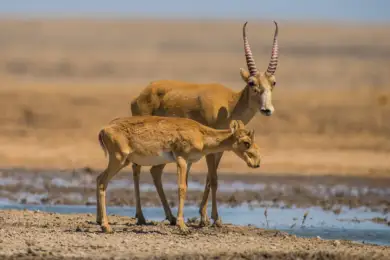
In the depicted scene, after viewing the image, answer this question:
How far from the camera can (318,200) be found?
2283 cm

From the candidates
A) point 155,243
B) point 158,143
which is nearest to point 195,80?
point 158,143

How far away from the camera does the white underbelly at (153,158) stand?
629 inches

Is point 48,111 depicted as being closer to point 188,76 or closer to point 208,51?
point 188,76

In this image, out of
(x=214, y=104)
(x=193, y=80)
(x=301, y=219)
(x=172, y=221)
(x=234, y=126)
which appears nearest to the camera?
(x=234, y=126)

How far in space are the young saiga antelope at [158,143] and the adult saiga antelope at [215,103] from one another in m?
1.16

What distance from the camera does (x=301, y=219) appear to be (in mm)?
19547

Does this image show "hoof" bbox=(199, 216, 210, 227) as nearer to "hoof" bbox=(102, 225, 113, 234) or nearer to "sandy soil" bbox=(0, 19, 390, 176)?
"hoof" bbox=(102, 225, 113, 234)

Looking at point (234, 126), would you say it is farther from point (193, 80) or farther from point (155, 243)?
point (193, 80)

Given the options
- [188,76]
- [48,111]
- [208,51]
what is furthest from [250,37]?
[48,111]

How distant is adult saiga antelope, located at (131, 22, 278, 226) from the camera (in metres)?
17.3

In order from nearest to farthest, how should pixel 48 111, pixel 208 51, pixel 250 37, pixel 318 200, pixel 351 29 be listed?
pixel 318 200
pixel 48 111
pixel 208 51
pixel 250 37
pixel 351 29

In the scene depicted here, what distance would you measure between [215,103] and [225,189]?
763cm

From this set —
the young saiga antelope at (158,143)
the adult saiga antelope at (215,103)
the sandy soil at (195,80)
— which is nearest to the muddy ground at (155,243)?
the young saiga antelope at (158,143)

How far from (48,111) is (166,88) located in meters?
18.7
